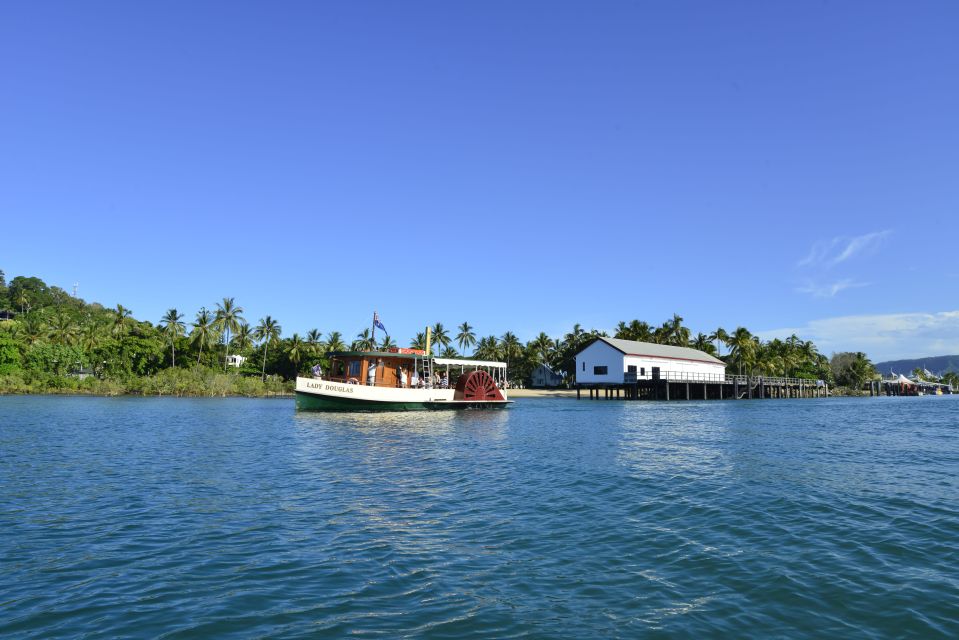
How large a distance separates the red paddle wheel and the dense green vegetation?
33.3 m

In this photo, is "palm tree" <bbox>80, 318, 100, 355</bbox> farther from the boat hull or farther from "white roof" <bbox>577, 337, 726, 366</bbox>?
"white roof" <bbox>577, 337, 726, 366</bbox>

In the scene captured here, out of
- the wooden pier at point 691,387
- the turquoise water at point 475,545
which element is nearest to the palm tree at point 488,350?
the wooden pier at point 691,387

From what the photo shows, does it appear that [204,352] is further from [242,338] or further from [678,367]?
[678,367]

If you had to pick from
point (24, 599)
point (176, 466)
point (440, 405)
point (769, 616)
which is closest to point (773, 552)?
point (769, 616)

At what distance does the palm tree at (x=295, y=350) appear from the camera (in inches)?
3420

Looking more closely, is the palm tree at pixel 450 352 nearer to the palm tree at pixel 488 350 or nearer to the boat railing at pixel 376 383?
the palm tree at pixel 488 350

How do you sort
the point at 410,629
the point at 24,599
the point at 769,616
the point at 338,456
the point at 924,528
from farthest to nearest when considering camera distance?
the point at 338,456 → the point at 924,528 → the point at 24,599 → the point at 769,616 → the point at 410,629

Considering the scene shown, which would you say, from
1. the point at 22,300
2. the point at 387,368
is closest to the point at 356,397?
the point at 387,368

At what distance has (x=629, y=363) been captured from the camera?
67.1 metres

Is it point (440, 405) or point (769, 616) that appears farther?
point (440, 405)

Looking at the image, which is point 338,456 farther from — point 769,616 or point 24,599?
point 769,616

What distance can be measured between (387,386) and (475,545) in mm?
30967

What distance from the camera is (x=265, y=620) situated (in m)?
6.32

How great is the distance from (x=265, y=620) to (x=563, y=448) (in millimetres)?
16699
